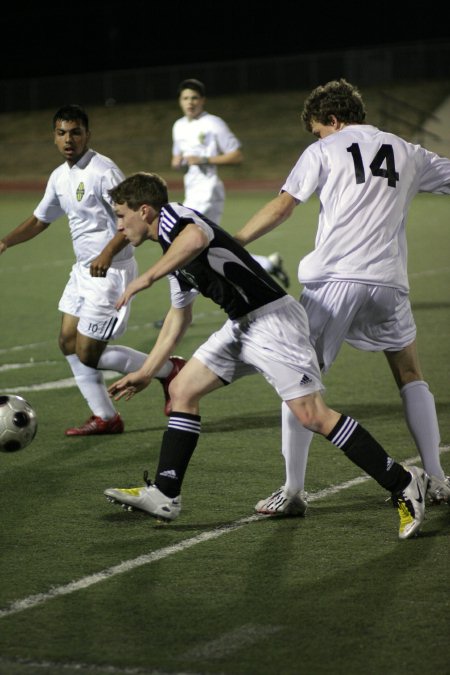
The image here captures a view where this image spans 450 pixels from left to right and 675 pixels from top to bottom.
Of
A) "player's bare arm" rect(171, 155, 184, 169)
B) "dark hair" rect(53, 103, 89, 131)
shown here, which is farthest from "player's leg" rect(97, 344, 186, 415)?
"player's bare arm" rect(171, 155, 184, 169)

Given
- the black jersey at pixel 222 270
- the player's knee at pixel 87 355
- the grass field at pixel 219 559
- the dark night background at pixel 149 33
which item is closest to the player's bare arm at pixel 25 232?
the player's knee at pixel 87 355

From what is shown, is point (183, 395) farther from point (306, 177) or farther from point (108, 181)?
point (108, 181)

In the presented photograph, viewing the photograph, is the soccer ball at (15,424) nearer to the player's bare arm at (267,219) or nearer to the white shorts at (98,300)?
the white shorts at (98,300)

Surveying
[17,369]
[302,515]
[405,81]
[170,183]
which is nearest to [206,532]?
[302,515]

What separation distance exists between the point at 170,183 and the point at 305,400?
29.4 meters

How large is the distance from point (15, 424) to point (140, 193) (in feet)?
5.30

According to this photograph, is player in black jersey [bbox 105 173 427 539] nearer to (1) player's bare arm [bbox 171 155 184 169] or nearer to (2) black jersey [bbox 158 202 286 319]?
(2) black jersey [bbox 158 202 286 319]

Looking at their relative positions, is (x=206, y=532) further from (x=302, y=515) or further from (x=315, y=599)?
(x=315, y=599)

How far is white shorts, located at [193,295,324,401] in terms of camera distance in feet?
16.9

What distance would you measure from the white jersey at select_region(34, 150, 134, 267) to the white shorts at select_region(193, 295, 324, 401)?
2463 mm

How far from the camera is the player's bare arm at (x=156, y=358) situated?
5215 mm

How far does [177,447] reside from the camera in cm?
532

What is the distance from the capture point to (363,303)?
5.57 metres

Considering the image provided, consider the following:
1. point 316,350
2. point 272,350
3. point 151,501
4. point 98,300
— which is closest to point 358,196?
point 316,350
